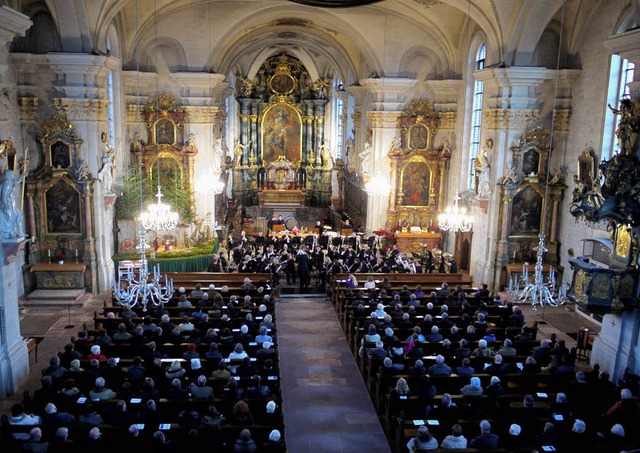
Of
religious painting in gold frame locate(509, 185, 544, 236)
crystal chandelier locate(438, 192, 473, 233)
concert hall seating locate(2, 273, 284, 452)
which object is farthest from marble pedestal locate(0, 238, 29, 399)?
religious painting in gold frame locate(509, 185, 544, 236)

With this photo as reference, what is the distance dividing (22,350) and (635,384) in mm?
12277

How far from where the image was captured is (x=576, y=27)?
1794 centimetres

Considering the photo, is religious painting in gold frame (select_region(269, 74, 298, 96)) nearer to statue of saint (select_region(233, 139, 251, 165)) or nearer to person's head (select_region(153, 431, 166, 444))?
statue of saint (select_region(233, 139, 251, 165))

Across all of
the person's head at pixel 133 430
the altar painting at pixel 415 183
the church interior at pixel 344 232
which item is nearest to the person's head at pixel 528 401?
the church interior at pixel 344 232

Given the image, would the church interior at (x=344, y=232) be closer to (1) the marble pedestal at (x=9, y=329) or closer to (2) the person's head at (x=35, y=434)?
(1) the marble pedestal at (x=9, y=329)

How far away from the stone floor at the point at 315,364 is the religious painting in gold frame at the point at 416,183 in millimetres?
6951

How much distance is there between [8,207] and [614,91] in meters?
15.6

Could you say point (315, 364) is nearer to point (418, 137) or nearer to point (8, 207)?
point (8, 207)

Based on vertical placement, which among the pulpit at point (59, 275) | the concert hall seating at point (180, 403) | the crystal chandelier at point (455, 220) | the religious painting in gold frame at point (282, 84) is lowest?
the concert hall seating at point (180, 403)

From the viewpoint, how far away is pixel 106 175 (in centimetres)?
1880

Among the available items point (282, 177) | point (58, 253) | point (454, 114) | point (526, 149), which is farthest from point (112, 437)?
point (282, 177)

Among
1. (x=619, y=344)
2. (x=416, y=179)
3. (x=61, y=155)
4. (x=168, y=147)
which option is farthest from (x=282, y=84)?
(x=619, y=344)

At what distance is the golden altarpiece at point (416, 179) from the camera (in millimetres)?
23703

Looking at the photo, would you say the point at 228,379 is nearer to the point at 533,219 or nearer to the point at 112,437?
the point at 112,437
